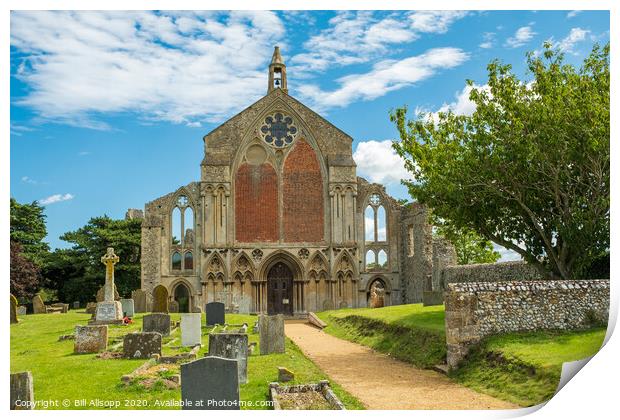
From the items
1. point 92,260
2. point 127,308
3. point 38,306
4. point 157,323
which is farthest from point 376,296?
point 157,323

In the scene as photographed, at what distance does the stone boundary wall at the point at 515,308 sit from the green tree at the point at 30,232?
51.9 feet

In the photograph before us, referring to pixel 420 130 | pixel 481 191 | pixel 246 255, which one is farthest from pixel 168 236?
pixel 481 191

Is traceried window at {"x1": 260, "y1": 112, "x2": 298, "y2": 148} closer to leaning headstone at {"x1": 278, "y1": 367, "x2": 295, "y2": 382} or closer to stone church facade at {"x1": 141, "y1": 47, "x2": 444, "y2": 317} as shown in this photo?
stone church facade at {"x1": 141, "y1": 47, "x2": 444, "y2": 317}

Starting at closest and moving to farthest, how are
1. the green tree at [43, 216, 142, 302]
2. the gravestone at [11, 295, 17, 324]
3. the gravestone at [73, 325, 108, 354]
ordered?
the gravestone at [73, 325, 108, 354] → the gravestone at [11, 295, 17, 324] → the green tree at [43, 216, 142, 302]

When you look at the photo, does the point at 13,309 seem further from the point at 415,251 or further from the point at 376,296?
the point at 376,296

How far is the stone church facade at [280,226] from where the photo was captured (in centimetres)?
3559

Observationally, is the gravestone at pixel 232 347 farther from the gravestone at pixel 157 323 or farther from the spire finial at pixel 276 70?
the spire finial at pixel 276 70

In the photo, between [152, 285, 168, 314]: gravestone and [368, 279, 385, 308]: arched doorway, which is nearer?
[152, 285, 168, 314]: gravestone

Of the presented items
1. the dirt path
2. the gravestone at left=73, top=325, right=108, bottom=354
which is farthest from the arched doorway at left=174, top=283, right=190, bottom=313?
the gravestone at left=73, top=325, right=108, bottom=354

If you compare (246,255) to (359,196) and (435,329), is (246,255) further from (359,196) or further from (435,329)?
(435,329)

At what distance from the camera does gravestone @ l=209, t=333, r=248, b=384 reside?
12.2 meters

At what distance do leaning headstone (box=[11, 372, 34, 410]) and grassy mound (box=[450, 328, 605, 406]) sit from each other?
7.99 m

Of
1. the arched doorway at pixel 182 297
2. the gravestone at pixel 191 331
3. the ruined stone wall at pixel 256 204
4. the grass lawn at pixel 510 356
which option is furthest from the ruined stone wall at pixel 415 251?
the gravestone at pixel 191 331

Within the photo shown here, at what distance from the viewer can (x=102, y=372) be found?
1233cm
